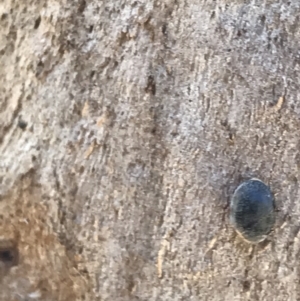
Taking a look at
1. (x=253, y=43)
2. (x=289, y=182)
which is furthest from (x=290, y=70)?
(x=289, y=182)

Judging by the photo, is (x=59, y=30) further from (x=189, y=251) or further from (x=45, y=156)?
(x=189, y=251)

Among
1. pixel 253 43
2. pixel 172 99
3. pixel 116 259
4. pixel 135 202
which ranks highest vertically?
pixel 253 43

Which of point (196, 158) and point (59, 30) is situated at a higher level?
point (59, 30)

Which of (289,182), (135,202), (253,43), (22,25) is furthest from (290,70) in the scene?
(22,25)
